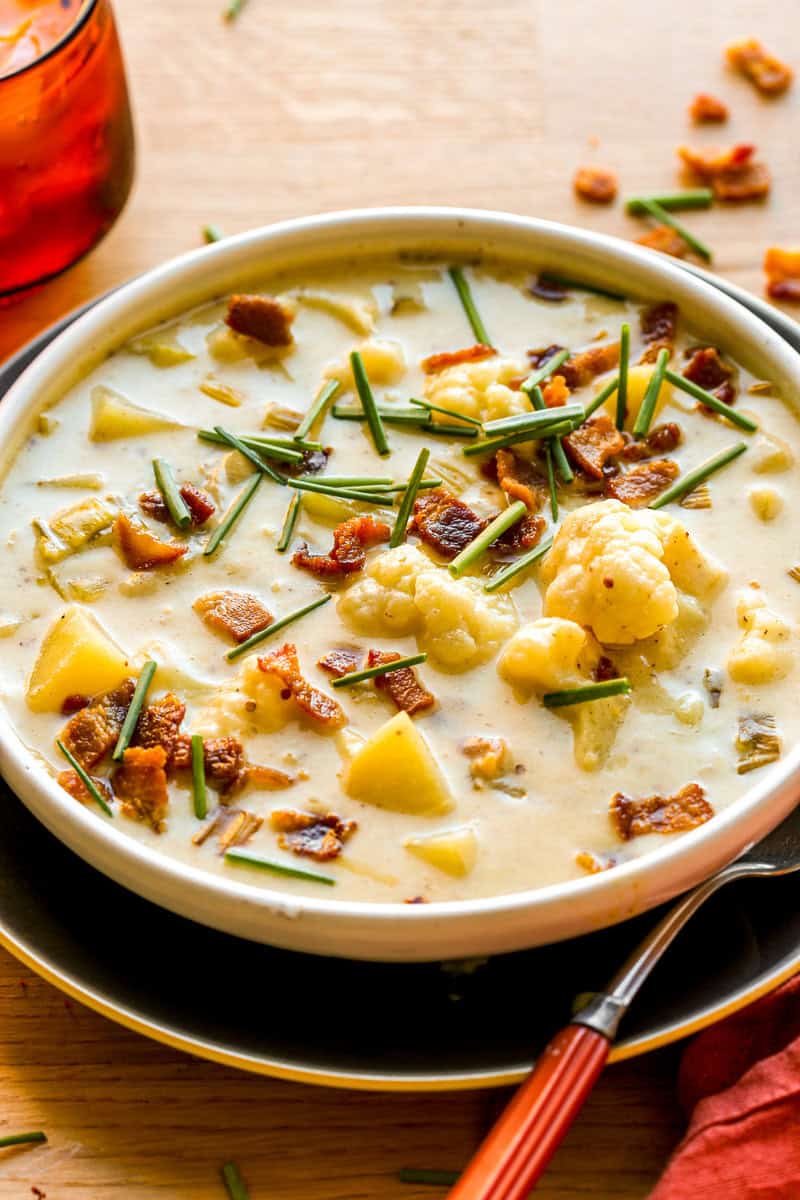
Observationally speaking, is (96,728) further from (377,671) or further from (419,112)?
(419,112)

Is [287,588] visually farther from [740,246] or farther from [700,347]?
[740,246]

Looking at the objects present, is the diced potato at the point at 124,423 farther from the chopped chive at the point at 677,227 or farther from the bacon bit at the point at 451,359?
the chopped chive at the point at 677,227

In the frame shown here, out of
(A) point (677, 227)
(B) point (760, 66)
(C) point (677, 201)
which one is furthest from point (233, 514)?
(B) point (760, 66)

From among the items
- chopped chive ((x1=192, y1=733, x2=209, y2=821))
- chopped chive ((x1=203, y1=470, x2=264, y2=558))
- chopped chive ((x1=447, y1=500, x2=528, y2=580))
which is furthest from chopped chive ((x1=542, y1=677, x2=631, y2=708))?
chopped chive ((x1=203, y1=470, x2=264, y2=558))

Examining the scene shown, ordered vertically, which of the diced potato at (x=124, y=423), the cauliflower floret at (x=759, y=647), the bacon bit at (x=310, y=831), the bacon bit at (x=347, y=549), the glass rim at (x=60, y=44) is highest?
the glass rim at (x=60, y=44)

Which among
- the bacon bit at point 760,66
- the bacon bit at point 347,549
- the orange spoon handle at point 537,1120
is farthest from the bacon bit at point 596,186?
the orange spoon handle at point 537,1120

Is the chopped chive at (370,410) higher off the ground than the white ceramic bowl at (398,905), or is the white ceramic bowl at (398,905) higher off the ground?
the chopped chive at (370,410)

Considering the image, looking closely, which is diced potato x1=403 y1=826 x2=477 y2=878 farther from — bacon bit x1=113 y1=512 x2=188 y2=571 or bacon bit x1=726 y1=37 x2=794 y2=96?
bacon bit x1=726 y1=37 x2=794 y2=96
